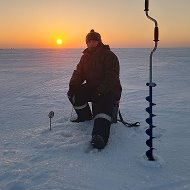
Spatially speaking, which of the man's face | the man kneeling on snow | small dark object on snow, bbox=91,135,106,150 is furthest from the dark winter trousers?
the man's face

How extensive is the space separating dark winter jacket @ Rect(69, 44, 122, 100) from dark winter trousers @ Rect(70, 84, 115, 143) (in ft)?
0.43

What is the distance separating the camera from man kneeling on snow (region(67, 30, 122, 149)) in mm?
4703

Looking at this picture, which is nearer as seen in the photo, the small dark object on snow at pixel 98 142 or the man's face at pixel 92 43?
the small dark object on snow at pixel 98 142

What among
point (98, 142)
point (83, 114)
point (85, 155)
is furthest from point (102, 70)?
point (85, 155)

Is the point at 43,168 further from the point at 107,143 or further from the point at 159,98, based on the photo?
the point at 159,98

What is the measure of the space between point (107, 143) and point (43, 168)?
120 cm

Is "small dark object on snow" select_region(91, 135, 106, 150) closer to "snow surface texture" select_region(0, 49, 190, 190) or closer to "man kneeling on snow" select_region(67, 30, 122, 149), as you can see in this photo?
"snow surface texture" select_region(0, 49, 190, 190)

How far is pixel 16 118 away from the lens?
602 cm

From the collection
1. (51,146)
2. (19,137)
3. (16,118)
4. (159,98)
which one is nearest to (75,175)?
(51,146)

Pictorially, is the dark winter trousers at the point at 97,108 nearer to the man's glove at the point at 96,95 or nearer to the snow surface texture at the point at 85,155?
the man's glove at the point at 96,95

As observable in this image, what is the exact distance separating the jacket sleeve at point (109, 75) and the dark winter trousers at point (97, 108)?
150 millimetres

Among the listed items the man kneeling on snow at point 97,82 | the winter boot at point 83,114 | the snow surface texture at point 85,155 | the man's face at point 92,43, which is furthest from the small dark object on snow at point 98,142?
the man's face at point 92,43

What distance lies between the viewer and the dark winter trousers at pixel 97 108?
14.3 ft

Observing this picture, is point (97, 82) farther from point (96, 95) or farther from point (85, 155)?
point (85, 155)
